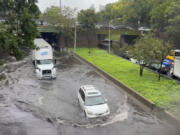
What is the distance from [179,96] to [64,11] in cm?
4401

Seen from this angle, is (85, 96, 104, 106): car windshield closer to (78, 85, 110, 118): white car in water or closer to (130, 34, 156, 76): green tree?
(78, 85, 110, 118): white car in water

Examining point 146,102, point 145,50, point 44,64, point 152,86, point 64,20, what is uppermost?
point 64,20

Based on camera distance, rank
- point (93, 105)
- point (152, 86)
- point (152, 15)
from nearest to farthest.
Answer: point (93, 105)
point (152, 86)
point (152, 15)

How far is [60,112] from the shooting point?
1544cm

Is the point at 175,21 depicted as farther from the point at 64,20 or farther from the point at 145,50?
the point at 64,20

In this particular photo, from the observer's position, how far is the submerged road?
42.1 ft

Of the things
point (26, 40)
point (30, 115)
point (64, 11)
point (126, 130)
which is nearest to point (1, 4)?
point (26, 40)

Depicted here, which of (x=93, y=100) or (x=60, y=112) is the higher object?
(x=93, y=100)

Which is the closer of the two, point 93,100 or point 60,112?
point 93,100

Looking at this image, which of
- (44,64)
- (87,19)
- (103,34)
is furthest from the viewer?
(103,34)

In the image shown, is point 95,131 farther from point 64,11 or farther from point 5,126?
point 64,11

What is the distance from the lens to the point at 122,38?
66875 mm

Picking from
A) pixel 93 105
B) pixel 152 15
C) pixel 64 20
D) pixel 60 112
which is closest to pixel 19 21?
pixel 60 112

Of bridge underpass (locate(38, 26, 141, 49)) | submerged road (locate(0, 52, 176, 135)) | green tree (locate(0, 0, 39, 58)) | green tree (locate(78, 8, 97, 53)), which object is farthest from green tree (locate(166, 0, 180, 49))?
green tree (locate(0, 0, 39, 58))
